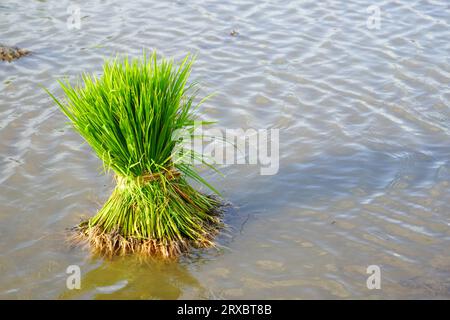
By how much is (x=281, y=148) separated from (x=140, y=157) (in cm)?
244

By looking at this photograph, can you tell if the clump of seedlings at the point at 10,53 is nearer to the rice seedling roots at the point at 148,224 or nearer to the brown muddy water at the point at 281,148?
the brown muddy water at the point at 281,148

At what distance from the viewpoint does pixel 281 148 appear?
7.61 meters

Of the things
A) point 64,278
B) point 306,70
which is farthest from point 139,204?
point 306,70

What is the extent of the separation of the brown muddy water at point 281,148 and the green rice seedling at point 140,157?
7.8 inches

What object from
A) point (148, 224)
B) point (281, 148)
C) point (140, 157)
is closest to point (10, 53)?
point (281, 148)

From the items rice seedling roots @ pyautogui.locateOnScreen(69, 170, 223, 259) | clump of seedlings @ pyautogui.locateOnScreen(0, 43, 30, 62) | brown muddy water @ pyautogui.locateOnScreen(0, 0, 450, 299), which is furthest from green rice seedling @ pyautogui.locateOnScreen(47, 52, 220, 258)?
clump of seedlings @ pyautogui.locateOnScreen(0, 43, 30, 62)

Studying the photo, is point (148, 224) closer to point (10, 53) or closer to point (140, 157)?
point (140, 157)

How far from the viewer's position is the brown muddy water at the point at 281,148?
18.6 ft

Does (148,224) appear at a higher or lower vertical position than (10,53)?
lower

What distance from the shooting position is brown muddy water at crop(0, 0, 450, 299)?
5680 millimetres

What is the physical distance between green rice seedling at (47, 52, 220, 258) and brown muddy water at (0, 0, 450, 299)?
0.20m

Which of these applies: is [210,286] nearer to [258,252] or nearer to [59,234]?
[258,252]

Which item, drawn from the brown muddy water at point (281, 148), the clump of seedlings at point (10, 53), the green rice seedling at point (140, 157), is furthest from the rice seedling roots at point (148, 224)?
the clump of seedlings at point (10, 53)
